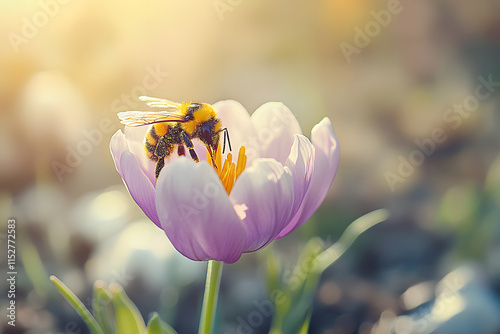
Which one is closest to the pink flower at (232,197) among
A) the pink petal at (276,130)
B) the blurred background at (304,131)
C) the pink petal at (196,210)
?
the pink petal at (196,210)

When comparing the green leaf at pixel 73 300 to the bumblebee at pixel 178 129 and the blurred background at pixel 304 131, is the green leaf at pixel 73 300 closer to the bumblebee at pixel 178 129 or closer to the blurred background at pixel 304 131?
the bumblebee at pixel 178 129

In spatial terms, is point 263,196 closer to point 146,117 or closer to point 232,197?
point 232,197

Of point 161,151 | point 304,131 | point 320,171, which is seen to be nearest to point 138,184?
point 161,151

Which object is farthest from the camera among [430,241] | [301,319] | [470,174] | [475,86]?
[475,86]

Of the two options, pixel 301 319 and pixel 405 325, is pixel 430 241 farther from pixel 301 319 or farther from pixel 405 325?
pixel 301 319

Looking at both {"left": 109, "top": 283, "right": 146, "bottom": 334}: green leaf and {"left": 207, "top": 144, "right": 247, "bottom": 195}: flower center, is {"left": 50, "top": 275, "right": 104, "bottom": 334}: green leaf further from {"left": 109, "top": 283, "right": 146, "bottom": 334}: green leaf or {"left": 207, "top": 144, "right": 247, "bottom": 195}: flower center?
{"left": 207, "top": 144, "right": 247, "bottom": 195}: flower center

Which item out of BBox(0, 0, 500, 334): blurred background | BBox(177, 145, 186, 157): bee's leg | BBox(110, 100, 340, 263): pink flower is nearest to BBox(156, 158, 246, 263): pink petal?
BBox(110, 100, 340, 263): pink flower

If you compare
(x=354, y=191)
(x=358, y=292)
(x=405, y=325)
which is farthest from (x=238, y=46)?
(x=405, y=325)

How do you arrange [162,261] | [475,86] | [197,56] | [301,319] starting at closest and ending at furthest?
[301,319] → [162,261] → [197,56] → [475,86]
